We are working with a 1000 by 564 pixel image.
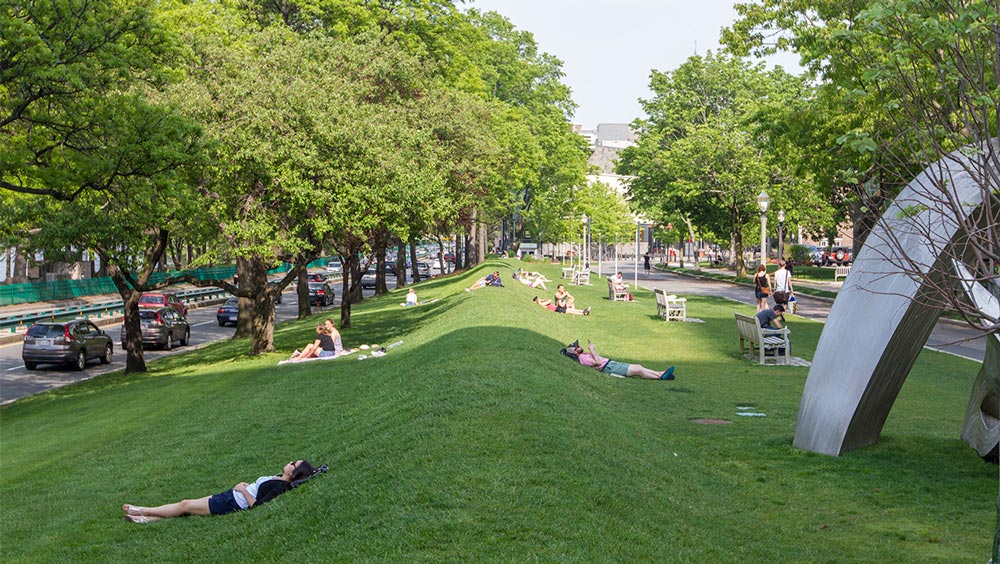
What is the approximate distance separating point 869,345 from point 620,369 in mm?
7535

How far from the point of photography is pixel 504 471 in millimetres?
7891

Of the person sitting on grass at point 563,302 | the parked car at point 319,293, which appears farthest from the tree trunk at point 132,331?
the parked car at point 319,293

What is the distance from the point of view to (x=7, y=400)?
24.5 meters

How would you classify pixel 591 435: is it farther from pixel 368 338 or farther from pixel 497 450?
pixel 368 338

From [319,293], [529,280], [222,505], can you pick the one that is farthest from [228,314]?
[222,505]

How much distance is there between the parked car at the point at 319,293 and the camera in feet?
185

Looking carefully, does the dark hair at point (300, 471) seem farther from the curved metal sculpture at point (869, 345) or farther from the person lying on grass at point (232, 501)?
the curved metal sculpture at point (869, 345)

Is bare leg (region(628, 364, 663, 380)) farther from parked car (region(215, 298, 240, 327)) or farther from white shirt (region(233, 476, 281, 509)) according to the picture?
parked car (region(215, 298, 240, 327))

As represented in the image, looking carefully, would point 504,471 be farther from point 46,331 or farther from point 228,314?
point 228,314

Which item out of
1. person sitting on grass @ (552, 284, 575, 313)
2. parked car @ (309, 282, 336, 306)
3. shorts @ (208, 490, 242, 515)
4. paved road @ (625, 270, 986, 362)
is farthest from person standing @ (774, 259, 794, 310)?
parked car @ (309, 282, 336, 306)

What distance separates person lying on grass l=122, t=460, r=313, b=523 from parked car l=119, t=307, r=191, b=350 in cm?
2718

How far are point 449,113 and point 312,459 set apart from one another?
3171cm

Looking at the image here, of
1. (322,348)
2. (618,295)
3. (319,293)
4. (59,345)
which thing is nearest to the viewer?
(322,348)

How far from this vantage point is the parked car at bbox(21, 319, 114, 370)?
97.8ft
